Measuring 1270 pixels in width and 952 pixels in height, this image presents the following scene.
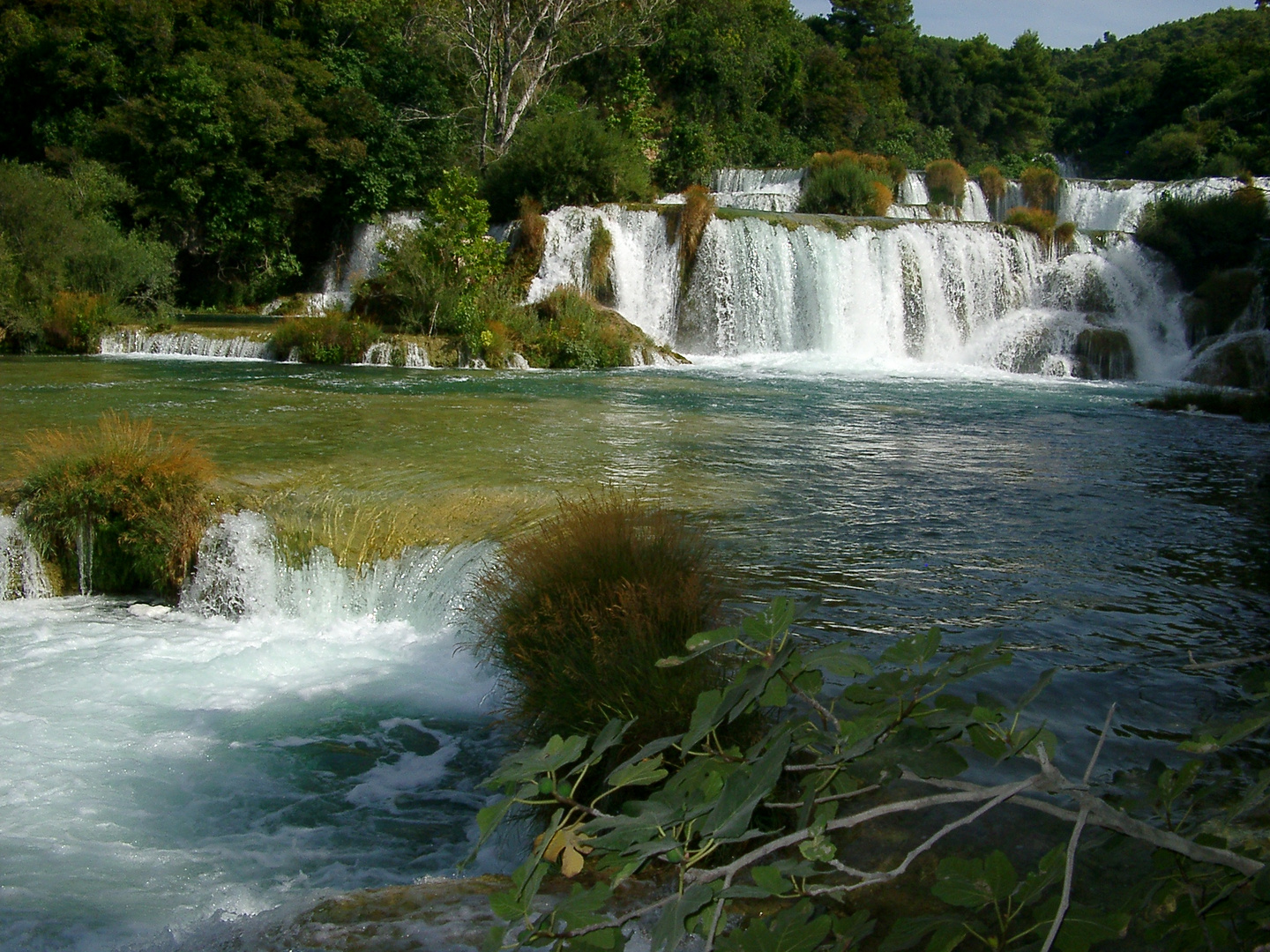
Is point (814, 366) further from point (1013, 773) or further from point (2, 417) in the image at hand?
point (1013, 773)

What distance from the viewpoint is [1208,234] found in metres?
22.3

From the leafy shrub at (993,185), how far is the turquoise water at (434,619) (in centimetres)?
2040

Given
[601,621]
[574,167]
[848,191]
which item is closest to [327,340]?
[574,167]

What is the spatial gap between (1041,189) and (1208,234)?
282 inches

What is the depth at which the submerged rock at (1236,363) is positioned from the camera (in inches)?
715

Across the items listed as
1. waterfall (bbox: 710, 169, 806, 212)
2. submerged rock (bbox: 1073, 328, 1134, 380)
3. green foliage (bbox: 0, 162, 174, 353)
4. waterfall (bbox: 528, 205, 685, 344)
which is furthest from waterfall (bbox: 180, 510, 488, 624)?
waterfall (bbox: 710, 169, 806, 212)

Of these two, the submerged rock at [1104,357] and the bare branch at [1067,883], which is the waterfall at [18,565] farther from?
the submerged rock at [1104,357]

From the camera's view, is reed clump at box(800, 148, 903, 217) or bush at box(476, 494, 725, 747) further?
reed clump at box(800, 148, 903, 217)

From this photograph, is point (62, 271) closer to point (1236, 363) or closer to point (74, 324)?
point (74, 324)

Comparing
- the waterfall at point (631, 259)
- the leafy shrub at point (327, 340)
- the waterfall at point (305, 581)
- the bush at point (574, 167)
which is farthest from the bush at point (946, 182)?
the waterfall at point (305, 581)

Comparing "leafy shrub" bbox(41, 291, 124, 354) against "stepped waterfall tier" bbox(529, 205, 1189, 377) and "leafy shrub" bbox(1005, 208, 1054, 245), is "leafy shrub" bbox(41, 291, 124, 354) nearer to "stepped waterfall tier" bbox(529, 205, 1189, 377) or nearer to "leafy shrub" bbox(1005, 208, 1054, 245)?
"stepped waterfall tier" bbox(529, 205, 1189, 377)

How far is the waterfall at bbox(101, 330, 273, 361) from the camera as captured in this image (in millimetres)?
17766

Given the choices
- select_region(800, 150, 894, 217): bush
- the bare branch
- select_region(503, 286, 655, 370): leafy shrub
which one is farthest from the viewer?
select_region(800, 150, 894, 217): bush

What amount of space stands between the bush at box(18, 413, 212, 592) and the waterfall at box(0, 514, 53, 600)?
69 millimetres
